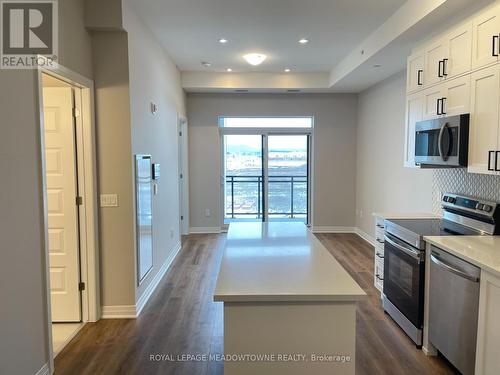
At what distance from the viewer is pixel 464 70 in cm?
278

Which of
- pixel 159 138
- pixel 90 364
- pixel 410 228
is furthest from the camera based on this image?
pixel 159 138

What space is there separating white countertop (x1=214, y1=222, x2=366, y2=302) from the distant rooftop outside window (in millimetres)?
4638

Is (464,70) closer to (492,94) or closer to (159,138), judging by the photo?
(492,94)

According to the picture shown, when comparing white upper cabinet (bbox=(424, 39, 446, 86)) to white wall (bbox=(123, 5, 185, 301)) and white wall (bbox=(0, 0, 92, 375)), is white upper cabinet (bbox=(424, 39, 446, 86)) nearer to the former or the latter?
white wall (bbox=(123, 5, 185, 301))

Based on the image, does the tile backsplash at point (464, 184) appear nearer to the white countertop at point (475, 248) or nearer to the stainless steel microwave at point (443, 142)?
the stainless steel microwave at point (443, 142)

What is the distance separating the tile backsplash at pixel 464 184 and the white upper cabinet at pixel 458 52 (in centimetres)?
90

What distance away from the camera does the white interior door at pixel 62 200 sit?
3.14 metres

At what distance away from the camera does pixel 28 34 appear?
2391mm

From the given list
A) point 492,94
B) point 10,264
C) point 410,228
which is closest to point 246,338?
point 10,264

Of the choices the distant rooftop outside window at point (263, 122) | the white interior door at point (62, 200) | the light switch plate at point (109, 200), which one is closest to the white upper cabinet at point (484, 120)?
the light switch plate at point (109, 200)

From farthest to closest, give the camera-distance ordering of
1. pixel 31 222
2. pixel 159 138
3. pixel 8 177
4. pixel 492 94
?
pixel 159 138 < pixel 492 94 < pixel 31 222 < pixel 8 177

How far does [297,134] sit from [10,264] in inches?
227

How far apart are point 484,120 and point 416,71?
46.0 inches

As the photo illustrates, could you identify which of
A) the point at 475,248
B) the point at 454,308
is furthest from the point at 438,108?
the point at 454,308
